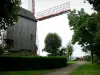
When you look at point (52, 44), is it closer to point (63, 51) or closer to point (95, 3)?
point (63, 51)

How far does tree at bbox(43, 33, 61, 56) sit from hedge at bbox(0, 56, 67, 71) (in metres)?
29.9

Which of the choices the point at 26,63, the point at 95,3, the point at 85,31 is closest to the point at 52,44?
the point at 85,31

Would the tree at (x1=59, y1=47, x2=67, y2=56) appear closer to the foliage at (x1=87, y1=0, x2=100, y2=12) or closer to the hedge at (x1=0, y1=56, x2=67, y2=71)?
the hedge at (x1=0, y1=56, x2=67, y2=71)

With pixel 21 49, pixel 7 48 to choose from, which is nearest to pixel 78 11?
pixel 21 49

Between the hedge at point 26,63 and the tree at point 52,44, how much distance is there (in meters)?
29.9

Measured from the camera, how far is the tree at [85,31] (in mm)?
42344

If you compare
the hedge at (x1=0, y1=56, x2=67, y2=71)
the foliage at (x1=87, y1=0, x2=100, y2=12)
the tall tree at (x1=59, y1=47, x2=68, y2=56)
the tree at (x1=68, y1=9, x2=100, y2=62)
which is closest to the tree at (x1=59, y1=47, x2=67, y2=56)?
the tall tree at (x1=59, y1=47, x2=68, y2=56)

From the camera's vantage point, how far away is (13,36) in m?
41.1

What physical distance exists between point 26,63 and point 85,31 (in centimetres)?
1800

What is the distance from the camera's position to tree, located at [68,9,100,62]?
4234cm

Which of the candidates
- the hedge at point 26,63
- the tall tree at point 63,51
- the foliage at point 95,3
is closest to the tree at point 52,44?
the tall tree at point 63,51

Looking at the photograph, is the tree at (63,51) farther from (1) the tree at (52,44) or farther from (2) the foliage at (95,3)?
(2) the foliage at (95,3)

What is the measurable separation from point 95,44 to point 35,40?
1418cm

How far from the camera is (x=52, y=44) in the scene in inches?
2638
